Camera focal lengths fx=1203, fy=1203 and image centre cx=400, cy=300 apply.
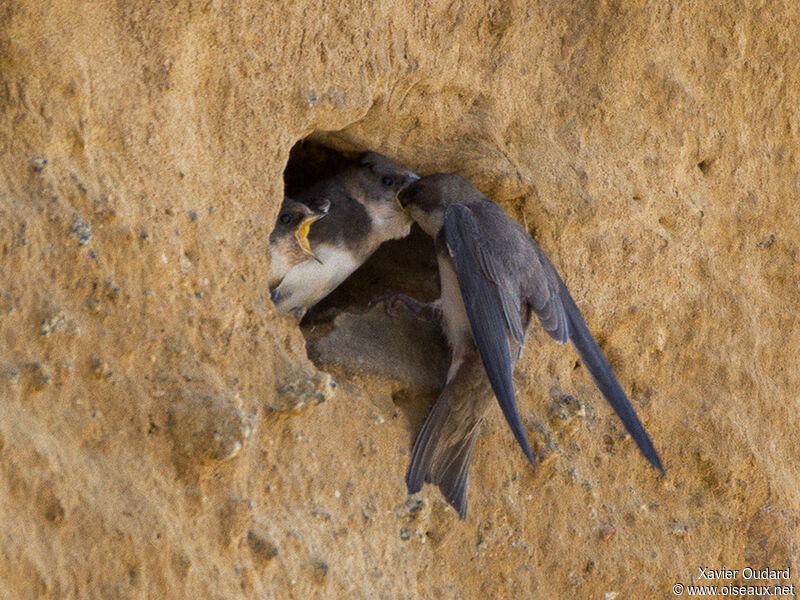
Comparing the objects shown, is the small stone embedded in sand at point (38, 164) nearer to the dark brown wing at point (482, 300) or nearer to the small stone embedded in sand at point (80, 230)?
the small stone embedded in sand at point (80, 230)

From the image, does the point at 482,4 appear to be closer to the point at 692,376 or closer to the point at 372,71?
Answer: the point at 372,71

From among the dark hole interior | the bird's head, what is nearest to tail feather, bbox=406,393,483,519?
the dark hole interior

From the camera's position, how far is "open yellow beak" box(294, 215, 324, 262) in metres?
3.79

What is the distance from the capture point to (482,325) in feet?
10.9

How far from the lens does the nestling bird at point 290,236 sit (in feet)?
12.2

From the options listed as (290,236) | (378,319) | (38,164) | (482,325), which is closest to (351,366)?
(378,319)

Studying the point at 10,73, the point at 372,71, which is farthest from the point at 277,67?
the point at 10,73

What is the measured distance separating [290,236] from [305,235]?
3.5 inches

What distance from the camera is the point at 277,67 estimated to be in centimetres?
331

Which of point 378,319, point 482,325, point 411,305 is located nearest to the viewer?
point 482,325

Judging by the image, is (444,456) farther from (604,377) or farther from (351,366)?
(604,377)

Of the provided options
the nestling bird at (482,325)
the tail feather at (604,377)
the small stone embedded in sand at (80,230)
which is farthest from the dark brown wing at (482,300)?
the small stone embedded in sand at (80,230)

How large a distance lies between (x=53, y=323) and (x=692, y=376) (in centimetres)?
230

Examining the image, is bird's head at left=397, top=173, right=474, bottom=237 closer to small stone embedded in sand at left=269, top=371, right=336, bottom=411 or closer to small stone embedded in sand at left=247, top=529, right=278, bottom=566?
small stone embedded in sand at left=269, top=371, right=336, bottom=411
